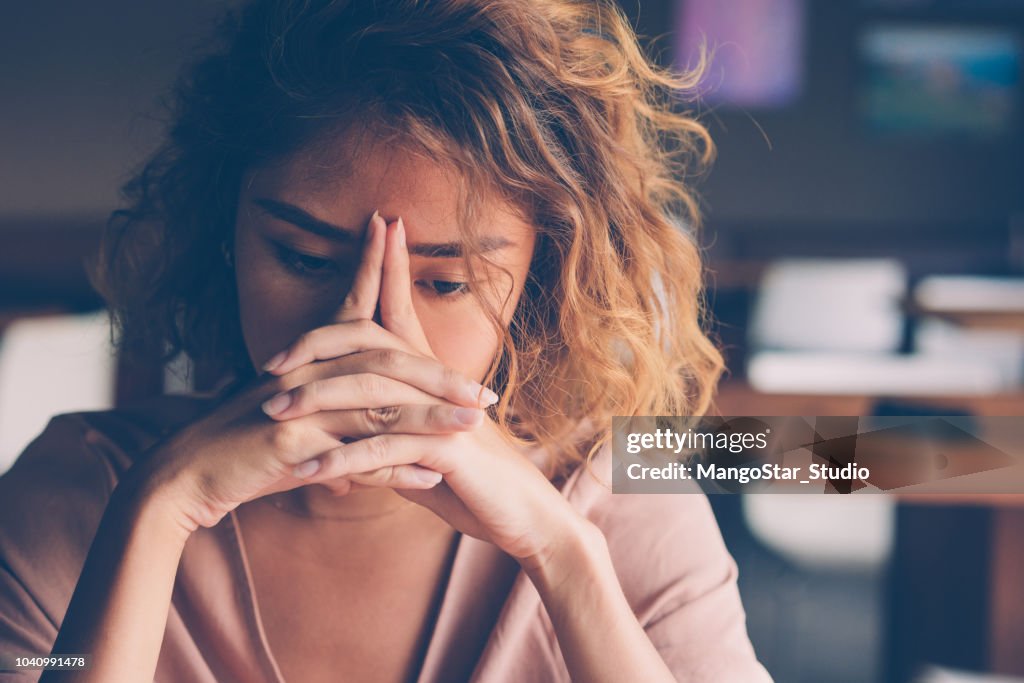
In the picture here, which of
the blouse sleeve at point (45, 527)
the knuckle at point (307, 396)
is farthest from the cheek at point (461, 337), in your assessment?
the blouse sleeve at point (45, 527)

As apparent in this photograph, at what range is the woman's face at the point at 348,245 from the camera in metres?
0.59

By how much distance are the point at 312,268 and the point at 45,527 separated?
26 cm

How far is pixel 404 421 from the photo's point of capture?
539mm

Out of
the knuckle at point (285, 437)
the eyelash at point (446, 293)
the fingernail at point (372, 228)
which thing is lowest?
the knuckle at point (285, 437)

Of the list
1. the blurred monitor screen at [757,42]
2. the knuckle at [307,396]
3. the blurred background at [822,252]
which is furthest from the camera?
the blurred monitor screen at [757,42]

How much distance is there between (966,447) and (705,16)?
271 centimetres

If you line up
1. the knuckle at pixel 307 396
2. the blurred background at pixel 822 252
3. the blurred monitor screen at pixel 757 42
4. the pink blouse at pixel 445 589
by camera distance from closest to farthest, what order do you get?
the knuckle at pixel 307 396
the pink blouse at pixel 445 589
the blurred background at pixel 822 252
the blurred monitor screen at pixel 757 42

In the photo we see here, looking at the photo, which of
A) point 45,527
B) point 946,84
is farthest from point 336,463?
point 946,84

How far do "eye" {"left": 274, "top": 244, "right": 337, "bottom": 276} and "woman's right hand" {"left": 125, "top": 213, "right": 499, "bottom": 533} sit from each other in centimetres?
4

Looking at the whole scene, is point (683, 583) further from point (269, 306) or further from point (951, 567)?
point (951, 567)

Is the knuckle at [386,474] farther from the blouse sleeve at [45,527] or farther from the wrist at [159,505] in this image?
the blouse sleeve at [45,527]

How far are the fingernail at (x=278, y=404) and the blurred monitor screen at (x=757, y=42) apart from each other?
317 centimetres

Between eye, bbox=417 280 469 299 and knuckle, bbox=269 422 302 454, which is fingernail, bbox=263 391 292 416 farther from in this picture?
eye, bbox=417 280 469 299

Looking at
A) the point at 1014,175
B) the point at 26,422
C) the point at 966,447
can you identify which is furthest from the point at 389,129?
the point at 1014,175
